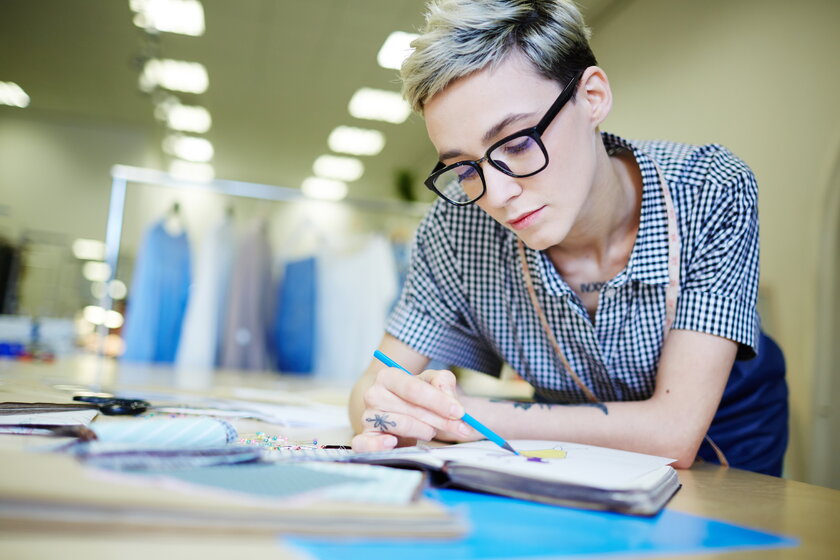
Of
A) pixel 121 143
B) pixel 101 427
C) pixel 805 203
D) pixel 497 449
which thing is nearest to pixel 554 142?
pixel 497 449

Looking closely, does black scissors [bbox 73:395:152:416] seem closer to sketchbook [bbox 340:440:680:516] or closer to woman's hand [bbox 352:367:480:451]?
woman's hand [bbox 352:367:480:451]

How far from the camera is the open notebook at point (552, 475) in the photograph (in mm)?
530

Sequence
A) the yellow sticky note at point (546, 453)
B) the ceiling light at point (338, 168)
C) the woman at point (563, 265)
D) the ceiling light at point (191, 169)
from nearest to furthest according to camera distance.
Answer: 1. the yellow sticky note at point (546, 453)
2. the woman at point (563, 265)
3. the ceiling light at point (338, 168)
4. the ceiling light at point (191, 169)

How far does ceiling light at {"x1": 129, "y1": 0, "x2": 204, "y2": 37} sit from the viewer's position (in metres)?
4.14

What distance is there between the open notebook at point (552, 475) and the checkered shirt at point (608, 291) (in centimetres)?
38

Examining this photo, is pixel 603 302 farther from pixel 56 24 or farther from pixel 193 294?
pixel 56 24

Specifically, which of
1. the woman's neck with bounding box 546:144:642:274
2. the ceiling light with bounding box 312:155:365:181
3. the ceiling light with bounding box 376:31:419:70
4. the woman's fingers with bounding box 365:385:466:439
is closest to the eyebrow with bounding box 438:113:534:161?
the woman's neck with bounding box 546:144:642:274

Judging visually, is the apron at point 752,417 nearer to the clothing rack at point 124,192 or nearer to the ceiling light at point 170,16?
the clothing rack at point 124,192

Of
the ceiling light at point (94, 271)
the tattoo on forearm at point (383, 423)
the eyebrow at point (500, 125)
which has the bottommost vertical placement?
the tattoo on forearm at point (383, 423)

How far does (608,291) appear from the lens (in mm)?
1084

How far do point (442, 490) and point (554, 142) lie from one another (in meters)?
0.56

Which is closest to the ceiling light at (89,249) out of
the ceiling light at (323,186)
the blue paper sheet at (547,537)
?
the ceiling light at (323,186)

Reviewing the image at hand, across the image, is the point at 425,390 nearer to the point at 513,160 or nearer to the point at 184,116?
the point at 513,160

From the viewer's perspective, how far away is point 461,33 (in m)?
0.94
